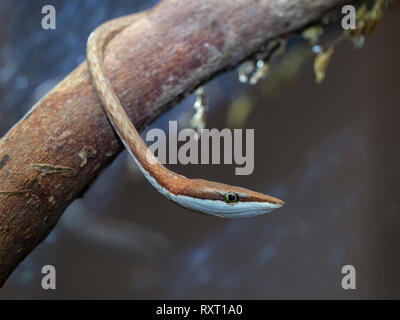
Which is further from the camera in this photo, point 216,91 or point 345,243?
point 345,243

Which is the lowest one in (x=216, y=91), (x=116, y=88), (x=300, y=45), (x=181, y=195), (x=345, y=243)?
(x=181, y=195)

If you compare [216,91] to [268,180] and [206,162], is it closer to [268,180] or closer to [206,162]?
[206,162]

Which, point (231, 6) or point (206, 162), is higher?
point (231, 6)

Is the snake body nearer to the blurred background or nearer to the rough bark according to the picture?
the rough bark

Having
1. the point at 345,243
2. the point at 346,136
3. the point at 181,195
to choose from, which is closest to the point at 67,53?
the point at 181,195

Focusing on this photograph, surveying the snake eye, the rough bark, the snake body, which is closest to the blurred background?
the rough bark
